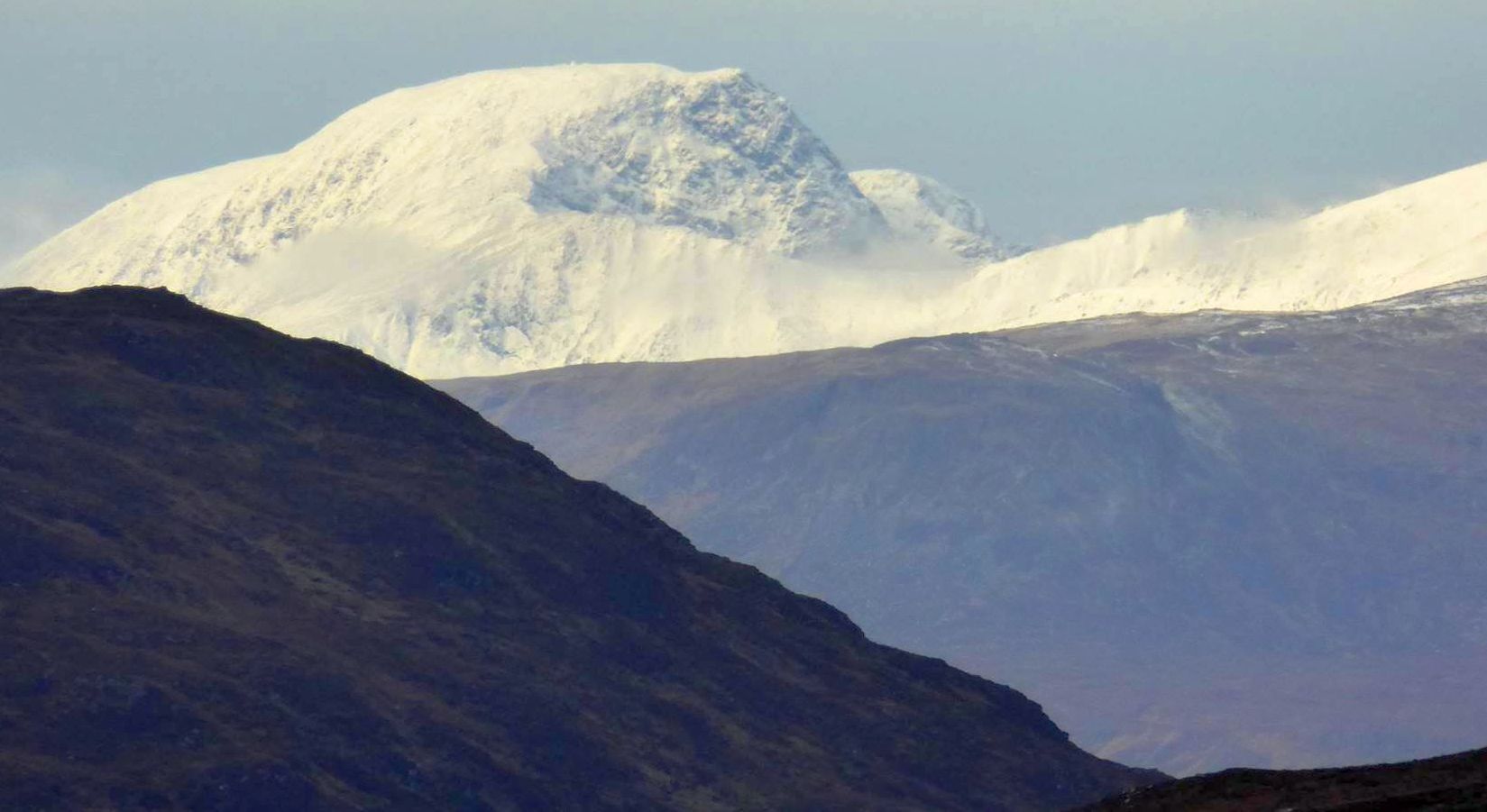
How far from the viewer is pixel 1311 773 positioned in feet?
359

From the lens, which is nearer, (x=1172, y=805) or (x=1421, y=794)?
(x=1421, y=794)

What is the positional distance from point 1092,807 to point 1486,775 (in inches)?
545

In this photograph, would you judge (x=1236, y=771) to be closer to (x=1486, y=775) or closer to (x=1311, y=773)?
(x=1311, y=773)

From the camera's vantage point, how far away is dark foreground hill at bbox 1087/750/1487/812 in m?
99.2

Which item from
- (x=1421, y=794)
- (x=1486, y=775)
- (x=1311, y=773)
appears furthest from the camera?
(x=1311, y=773)

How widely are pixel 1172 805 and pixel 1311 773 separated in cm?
827

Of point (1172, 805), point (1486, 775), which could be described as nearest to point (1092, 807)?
point (1172, 805)

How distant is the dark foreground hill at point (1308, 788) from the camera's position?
326ft

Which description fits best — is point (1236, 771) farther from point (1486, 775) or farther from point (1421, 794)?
point (1421, 794)

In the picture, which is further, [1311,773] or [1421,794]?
[1311,773]

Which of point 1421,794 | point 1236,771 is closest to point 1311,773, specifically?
point 1236,771

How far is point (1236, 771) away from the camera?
111375 mm

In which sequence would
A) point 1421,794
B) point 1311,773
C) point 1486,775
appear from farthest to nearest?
1. point 1311,773
2. point 1486,775
3. point 1421,794

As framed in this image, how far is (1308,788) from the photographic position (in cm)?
10462
